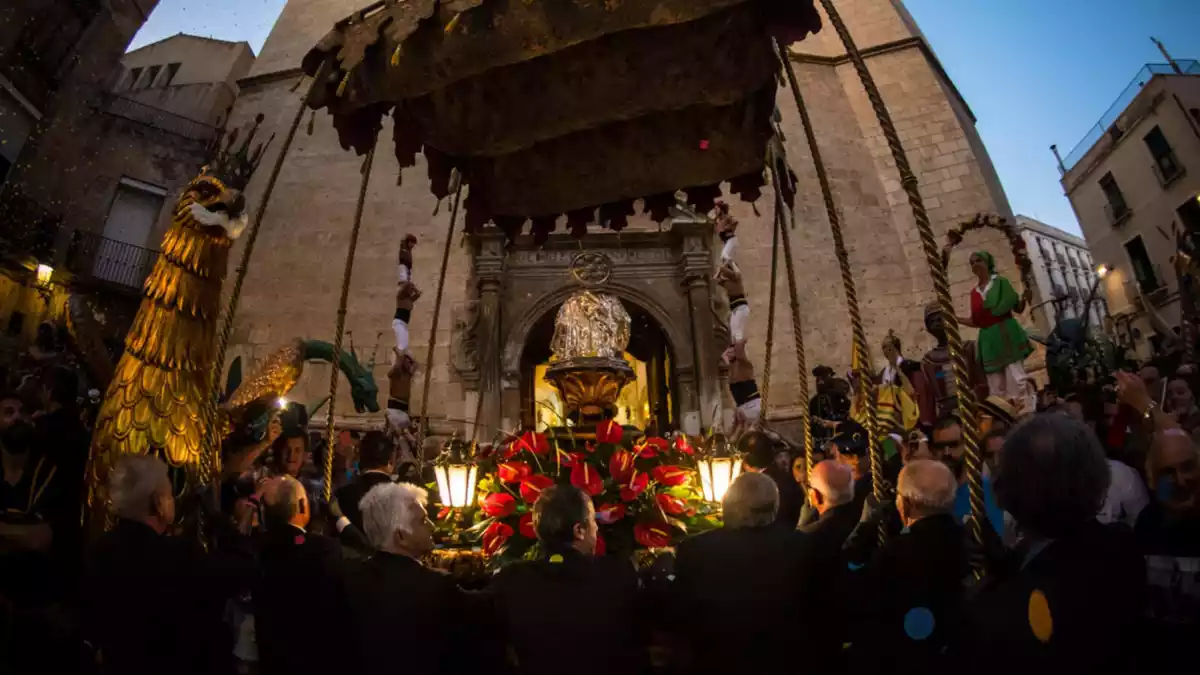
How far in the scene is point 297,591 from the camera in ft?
7.29

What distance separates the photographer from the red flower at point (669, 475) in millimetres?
3021

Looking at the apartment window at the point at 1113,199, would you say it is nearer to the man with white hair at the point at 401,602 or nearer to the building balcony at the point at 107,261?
the man with white hair at the point at 401,602

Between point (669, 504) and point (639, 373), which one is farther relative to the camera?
point (639, 373)

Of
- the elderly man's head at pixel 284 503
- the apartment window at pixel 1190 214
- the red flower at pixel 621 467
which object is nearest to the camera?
Result: the elderly man's head at pixel 284 503

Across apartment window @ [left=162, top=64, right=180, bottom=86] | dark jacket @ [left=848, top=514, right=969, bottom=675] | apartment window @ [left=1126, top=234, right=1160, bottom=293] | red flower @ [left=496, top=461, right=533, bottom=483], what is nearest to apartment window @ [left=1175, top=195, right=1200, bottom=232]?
apartment window @ [left=1126, top=234, right=1160, bottom=293]

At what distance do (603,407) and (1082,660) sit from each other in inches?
135

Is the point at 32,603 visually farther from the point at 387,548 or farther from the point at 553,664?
the point at 553,664

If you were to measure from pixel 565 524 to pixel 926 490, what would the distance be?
1279mm

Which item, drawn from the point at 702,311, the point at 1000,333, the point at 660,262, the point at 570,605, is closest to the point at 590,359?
the point at 570,605

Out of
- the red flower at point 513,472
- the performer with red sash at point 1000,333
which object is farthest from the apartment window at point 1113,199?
the red flower at point 513,472

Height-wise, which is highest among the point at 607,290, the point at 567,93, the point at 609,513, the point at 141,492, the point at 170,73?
the point at 170,73

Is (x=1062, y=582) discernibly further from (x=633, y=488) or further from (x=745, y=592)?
(x=633, y=488)

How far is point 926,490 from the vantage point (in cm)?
205

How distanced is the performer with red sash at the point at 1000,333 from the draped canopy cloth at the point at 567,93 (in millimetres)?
3394
